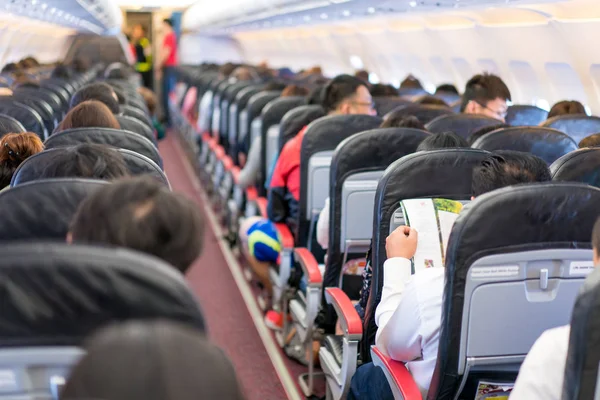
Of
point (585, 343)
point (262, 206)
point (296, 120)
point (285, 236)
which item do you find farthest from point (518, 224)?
point (262, 206)

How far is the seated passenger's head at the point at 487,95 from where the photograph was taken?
584 centimetres

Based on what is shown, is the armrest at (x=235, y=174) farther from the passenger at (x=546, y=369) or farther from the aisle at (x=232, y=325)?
the passenger at (x=546, y=369)

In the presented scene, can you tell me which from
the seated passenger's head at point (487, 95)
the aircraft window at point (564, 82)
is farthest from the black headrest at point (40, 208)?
the aircraft window at point (564, 82)

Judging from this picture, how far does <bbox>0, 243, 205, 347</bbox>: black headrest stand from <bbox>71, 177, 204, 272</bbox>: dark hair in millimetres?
196

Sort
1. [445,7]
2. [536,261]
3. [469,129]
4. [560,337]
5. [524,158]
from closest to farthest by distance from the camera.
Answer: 1. [560,337]
2. [536,261]
3. [524,158]
4. [469,129]
5. [445,7]

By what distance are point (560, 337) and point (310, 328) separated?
2.62 metres

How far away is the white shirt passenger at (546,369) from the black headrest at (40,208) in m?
1.25

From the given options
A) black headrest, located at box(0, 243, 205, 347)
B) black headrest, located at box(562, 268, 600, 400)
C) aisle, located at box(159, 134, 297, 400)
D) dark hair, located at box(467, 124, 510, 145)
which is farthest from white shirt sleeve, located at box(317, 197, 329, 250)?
black headrest, located at box(0, 243, 205, 347)

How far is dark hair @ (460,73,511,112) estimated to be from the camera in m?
5.83

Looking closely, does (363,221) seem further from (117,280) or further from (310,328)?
(117,280)

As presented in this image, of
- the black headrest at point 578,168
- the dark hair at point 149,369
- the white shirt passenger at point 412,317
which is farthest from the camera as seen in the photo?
the black headrest at point 578,168

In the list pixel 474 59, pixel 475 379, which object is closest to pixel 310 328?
pixel 475 379

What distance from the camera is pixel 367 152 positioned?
389 cm

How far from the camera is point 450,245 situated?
240 centimetres
